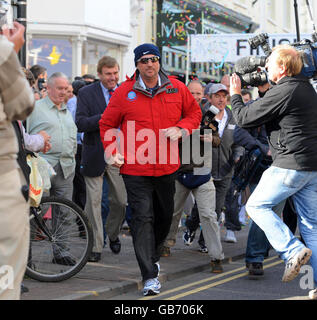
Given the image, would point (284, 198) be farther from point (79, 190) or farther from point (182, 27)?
point (182, 27)

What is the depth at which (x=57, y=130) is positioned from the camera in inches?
323

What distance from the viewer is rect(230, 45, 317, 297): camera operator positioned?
6.59 meters

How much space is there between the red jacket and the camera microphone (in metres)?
0.60

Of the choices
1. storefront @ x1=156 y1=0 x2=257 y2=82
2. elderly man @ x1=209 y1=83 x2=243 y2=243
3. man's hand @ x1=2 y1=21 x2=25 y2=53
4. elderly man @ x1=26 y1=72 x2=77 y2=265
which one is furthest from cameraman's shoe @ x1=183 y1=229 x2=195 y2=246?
storefront @ x1=156 y1=0 x2=257 y2=82

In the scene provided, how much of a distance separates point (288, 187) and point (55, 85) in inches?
113

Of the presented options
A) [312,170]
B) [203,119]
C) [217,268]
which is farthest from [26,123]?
[312,170]

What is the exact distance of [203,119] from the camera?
8.57m

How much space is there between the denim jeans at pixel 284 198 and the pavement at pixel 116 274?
57.4 inches

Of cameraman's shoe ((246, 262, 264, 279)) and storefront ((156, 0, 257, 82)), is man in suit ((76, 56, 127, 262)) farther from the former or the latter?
storefront ((156, 0, 257, 82))

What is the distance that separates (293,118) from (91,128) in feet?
8.76

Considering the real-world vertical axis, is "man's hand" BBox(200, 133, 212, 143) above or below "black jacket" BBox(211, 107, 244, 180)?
above

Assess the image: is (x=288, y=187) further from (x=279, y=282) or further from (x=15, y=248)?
(x=15, y=248)

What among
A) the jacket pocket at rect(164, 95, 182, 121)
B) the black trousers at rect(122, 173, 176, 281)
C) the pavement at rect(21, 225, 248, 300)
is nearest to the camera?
the pavement at rect(21, 225, 248, 300)

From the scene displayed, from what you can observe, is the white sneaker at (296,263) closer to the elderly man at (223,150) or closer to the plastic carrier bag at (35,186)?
the plastic carrier bag at (35,186)
